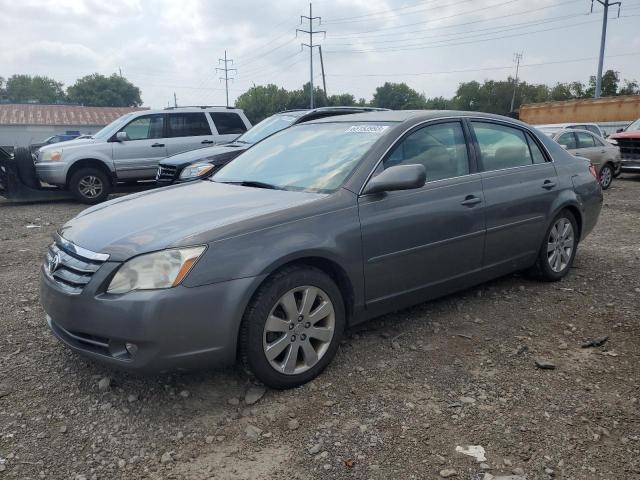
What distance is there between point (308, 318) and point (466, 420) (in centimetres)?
103

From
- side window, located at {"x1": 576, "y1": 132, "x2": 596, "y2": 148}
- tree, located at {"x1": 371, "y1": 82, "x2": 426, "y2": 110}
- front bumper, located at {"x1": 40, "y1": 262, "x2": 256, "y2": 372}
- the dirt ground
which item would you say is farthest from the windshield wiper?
tree, located at {"x1": 371, "y1": 82, "x2": 426, "y2": 110}

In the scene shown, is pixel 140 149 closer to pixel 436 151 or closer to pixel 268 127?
pixel 268 127

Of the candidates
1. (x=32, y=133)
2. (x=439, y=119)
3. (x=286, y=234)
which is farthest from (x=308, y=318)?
(x=32, y=133)

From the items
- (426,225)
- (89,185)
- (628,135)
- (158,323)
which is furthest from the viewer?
(628,135)

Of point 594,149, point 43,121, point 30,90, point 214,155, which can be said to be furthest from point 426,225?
Answer: point 30,90

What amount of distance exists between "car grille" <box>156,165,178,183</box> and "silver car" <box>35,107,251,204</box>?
7.23 feet

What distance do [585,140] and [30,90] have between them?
12641 centimetres

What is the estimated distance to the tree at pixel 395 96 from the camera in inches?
4104

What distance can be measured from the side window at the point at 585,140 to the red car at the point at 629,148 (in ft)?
7.20

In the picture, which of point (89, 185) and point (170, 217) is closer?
point (170, 217)

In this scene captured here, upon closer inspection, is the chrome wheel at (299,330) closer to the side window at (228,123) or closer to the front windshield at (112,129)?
the side window at (228,123)

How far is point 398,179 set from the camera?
338 centimetres

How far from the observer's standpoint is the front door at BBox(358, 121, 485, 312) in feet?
11.5

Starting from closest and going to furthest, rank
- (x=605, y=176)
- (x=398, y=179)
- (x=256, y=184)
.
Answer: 1. (x=398, y=179)
2. (x=256, y=184)
3. (x=605, y=176)
